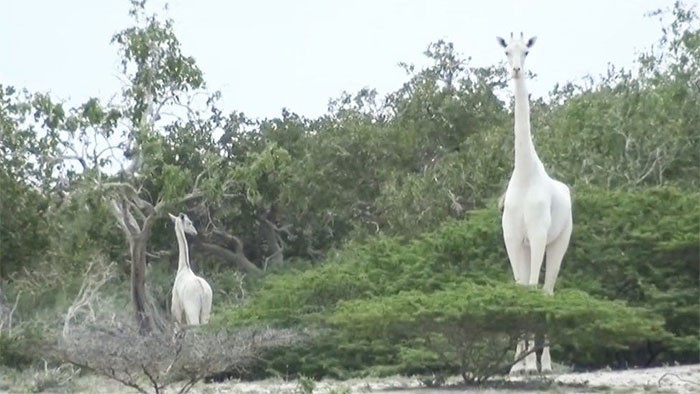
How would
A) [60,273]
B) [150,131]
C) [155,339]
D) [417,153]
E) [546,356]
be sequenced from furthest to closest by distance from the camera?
[417,153] < [60,273] < [150,131] < [546,356] < [155,339]

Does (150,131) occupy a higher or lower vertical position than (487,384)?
higher

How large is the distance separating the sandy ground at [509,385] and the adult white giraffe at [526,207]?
0.77 meters

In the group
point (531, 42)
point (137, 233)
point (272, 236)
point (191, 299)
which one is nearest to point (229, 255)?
point (272, 236)

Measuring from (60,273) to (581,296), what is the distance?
16084 mm

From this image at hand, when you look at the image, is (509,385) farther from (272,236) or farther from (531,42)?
(272,236)

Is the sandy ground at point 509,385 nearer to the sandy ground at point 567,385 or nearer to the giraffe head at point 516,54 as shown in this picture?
the sandy ground at point 567,385

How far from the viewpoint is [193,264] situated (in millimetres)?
37188

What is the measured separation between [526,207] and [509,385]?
6.80 ft

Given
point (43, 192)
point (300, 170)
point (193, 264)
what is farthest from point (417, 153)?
point (43, 192)

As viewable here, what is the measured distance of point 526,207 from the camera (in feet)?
45.0

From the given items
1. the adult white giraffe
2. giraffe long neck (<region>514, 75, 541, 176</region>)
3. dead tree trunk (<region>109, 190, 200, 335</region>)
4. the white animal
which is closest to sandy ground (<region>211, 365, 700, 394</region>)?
the adult white giraffe

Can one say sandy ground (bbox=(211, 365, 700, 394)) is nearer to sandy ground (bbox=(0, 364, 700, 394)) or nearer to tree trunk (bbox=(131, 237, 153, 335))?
sandy ground (bbox=(0, 364, 700, 394))

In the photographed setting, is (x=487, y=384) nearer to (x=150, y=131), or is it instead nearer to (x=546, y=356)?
(x=546, y=356)

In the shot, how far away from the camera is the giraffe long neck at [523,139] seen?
13773 mm
